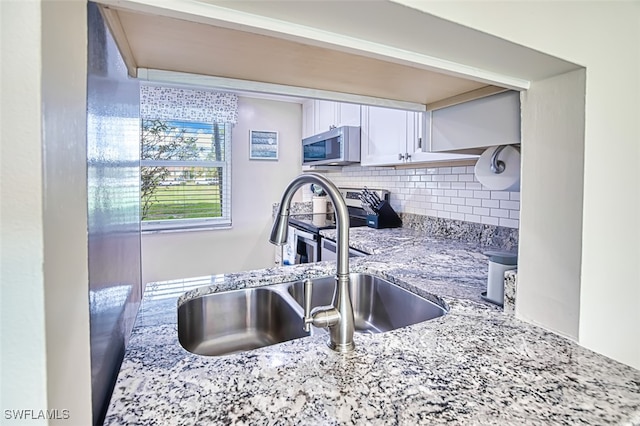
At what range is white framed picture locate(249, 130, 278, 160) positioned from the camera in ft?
12.1

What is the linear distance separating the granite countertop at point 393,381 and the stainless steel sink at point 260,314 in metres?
0.20

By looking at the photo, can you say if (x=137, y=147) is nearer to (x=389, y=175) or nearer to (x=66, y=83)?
(x=66, y=83)

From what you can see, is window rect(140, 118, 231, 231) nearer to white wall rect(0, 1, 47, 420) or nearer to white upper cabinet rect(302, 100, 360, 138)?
white upper cabinet rect(302, 100, 360, 138)

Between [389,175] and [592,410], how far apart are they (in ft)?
7.59

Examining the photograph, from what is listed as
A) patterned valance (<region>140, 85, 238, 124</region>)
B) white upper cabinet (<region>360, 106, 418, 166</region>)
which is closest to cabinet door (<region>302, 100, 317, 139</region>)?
patterned valance (<region>140, 85, 238, 124</region>)

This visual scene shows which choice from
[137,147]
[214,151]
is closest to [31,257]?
[137,147]

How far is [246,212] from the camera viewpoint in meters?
3.68

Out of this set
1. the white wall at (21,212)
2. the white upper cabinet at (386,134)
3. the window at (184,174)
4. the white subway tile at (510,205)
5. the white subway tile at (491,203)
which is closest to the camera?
the white wall at (21,212)

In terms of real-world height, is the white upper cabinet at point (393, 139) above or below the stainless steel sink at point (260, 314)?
above

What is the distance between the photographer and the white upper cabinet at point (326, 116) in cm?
278

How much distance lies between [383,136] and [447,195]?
0.63m

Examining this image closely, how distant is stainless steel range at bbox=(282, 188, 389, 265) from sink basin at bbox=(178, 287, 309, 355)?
878 millimetres

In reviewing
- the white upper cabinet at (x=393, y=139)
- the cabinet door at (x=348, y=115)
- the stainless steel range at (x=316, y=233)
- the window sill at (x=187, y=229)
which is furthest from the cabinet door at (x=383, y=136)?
the window sill at (x=187, y=229)

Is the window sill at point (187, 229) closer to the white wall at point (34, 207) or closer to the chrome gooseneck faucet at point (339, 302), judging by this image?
the chrome gooseneck faucet at point (339, 302)
